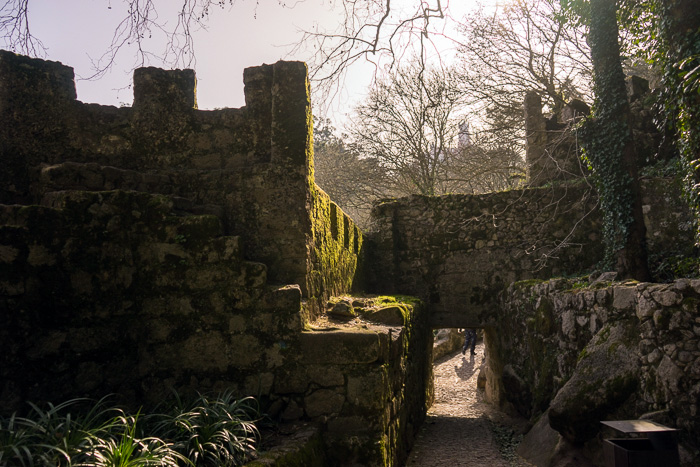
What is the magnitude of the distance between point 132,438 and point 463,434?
5356 millimetres

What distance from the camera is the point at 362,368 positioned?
3691mm

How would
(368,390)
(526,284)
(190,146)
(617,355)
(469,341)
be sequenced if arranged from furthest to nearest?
(469,341)
(526,284)
(190,146)
(617,355)
(368,390)

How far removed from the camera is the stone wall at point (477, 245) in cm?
866

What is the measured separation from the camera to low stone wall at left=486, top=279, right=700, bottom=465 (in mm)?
3435

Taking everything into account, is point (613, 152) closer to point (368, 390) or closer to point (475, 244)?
point (475, 244)

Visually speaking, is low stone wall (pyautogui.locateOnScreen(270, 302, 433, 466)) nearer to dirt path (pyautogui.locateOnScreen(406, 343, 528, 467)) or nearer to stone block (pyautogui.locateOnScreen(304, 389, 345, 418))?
stone block (pyautogui.locateOnScreen(304, 389, 345, 418))

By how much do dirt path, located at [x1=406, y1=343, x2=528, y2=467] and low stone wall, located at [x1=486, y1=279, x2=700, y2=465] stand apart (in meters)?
0.77

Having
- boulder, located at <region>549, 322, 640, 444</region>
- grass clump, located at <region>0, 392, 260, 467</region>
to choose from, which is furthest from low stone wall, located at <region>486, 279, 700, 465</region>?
grass clump, located at <region>0, 392, 260, 467</region>

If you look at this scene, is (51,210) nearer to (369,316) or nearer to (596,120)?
(369,316)

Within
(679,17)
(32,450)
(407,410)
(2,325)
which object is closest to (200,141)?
(2,325)

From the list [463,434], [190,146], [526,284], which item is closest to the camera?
[190,146]

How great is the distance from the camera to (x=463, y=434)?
6.85 metres

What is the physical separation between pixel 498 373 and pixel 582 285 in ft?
11.9

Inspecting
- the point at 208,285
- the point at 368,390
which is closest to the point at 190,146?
the point at 208,285
